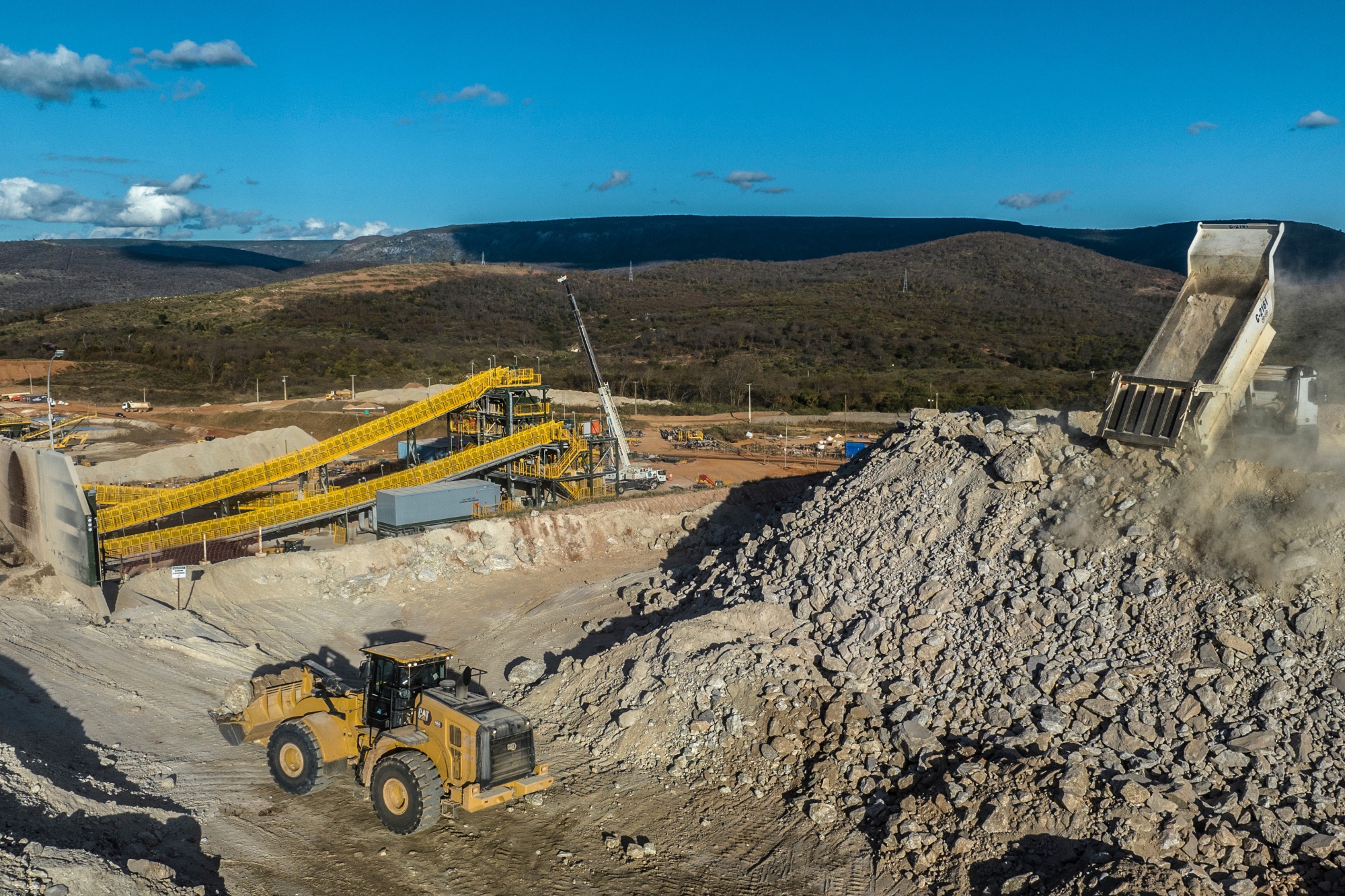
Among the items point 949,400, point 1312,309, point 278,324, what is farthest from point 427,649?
point 278,324

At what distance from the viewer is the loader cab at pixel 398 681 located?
12.1 metres

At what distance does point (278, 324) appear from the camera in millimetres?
99625

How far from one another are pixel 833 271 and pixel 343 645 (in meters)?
137

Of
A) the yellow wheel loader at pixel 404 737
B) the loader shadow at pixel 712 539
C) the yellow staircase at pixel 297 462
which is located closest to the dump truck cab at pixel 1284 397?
the loader shadow at pixel 712 539

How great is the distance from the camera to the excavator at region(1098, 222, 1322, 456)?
15500mm

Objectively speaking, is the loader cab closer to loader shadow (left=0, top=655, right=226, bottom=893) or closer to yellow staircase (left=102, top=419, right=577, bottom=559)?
loader shadow (left=0, top=655, right=226, bottom=893)

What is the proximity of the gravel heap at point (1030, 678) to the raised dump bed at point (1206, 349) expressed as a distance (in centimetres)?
61

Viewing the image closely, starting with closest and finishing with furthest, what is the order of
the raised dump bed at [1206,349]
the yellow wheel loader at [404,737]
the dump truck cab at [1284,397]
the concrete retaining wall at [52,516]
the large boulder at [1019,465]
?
the yellow wheel loader at [404,737] → the raised dump bed at [1206,349] → the dump truck cab at [1284,397] → the large boulder at [1019,465] → the concrete retaining wall at [52,516]

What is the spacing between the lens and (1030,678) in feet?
44.8

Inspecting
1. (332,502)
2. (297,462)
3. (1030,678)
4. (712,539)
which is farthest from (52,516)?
(1030,678)

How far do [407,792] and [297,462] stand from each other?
783 inches

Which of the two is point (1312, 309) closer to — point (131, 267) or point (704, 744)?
point (704, 744)

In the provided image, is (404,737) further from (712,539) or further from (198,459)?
(198,459)

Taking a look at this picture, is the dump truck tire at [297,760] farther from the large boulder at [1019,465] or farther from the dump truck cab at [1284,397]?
the dump truck cab at [1284,397]
